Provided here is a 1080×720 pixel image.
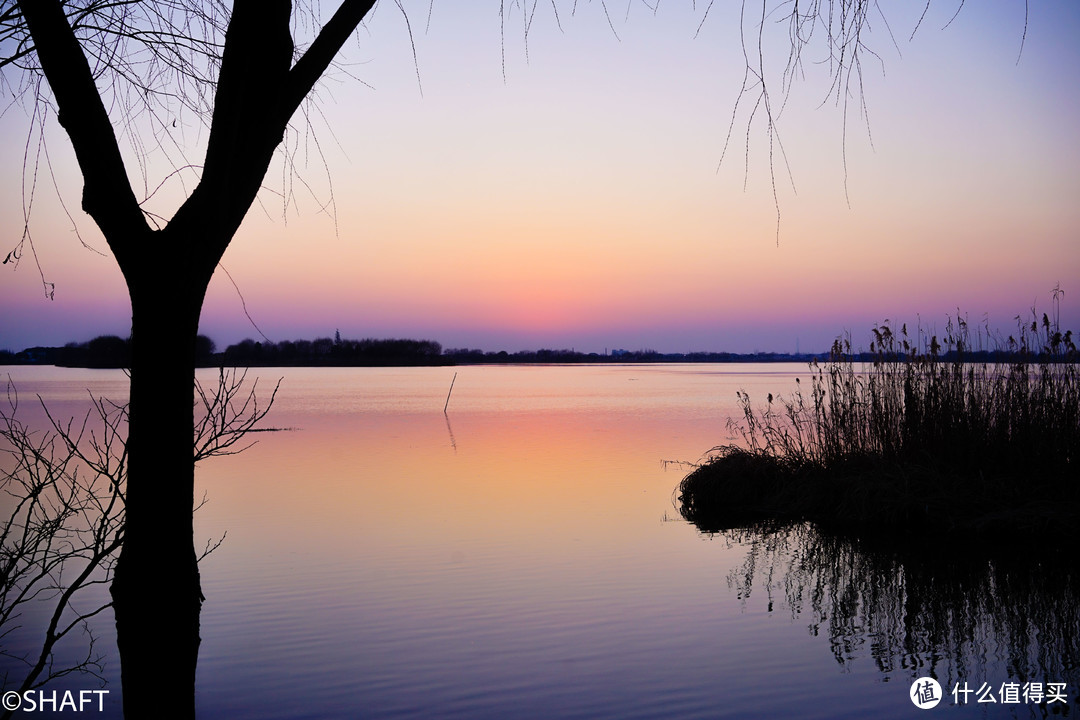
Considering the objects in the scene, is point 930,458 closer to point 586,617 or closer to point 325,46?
point 586,617

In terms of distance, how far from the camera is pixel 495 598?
23.7 feet

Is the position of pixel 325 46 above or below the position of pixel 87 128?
above

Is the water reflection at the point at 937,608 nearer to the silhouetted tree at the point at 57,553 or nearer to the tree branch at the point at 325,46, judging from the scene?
the silhouetted tree at the point at 57,553

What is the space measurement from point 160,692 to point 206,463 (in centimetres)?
1577

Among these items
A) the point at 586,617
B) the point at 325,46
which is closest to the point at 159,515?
the point at 325,46

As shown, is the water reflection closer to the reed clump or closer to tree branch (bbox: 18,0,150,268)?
the reed clump

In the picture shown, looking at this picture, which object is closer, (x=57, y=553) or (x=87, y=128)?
(x=87, y=128)

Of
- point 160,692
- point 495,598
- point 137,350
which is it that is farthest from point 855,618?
point 137,350

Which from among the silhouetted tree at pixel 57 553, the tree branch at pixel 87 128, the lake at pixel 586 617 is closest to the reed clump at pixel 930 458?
the lake at pixel 586 617

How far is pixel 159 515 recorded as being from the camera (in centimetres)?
275

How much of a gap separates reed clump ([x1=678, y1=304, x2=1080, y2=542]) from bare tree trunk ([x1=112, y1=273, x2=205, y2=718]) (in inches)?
328

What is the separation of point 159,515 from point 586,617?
440 centimetres

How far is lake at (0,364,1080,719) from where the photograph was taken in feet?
16.3

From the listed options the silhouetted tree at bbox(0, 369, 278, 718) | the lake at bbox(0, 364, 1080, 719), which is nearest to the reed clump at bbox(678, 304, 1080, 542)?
the lake at bbox(0, 364, 1080, 719)
